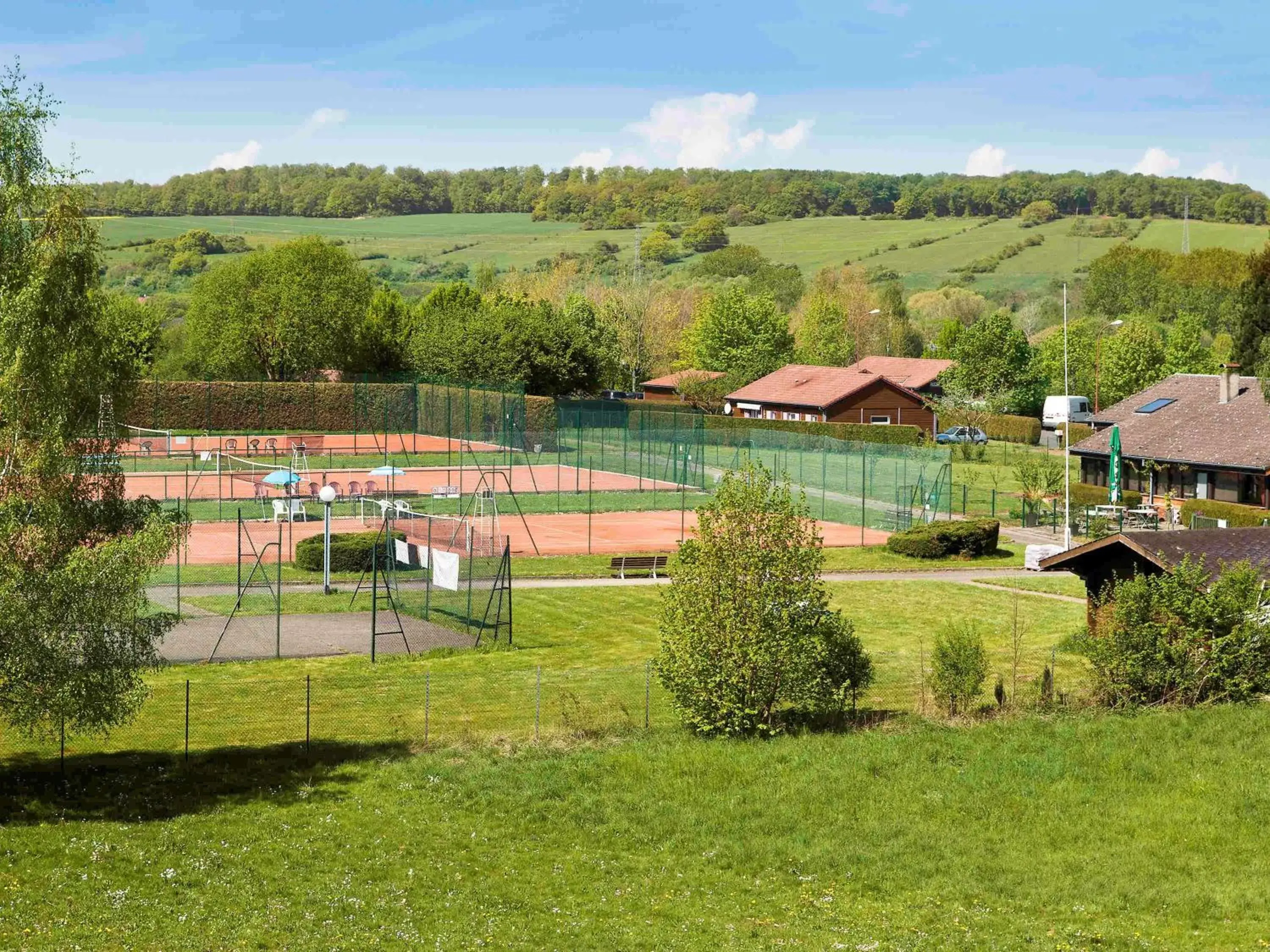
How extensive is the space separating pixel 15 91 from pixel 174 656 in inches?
533

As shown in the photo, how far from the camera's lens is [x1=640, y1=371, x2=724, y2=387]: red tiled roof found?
10794 cm

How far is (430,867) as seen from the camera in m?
19.8

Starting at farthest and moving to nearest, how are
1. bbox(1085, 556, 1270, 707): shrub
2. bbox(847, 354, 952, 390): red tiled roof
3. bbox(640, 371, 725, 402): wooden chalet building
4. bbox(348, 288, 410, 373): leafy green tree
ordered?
bbox(640, 371, 725, 402): wooden chalet building < bbox(348, 288, 410, 373): leafy green tree < bbox(847, 354, 952, 390): red tiled roof < bbox(1085, 556, 1270, 707): shrub

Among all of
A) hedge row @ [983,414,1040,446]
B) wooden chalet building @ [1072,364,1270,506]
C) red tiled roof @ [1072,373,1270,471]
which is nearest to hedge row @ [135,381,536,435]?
hedge row @ [983,414,1040,446]

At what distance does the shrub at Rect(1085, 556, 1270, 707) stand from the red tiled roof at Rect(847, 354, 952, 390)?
71.6 m

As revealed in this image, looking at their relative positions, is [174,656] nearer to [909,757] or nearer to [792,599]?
[792,599]

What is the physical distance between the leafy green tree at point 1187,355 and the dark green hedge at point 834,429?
57.2 ft

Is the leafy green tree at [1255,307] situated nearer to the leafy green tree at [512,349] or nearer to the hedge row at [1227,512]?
the hedge row at [1227,512]

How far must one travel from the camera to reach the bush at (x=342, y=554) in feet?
138

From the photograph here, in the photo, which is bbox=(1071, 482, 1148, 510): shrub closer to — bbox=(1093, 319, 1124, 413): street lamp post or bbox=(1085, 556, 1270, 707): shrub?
bbox=(1093, 319, 1124, 413): street lamp post

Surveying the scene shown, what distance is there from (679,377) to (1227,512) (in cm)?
5999

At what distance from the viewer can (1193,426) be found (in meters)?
57.7

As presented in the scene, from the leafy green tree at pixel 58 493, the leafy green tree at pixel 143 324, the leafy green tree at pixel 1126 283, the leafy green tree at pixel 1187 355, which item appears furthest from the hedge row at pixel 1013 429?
the leafy green tree at pixel 58 493

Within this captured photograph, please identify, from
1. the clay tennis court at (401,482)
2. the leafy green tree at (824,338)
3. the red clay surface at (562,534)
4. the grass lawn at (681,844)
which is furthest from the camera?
the leafy green tree at (824,338)
